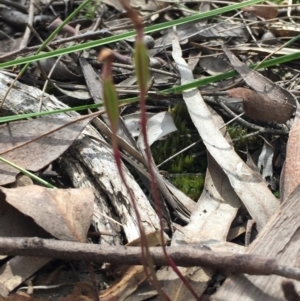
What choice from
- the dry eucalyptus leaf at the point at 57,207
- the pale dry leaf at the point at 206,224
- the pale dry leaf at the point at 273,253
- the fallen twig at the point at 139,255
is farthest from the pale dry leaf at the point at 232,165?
the dry eucalyptus leaf at the point at 57,207

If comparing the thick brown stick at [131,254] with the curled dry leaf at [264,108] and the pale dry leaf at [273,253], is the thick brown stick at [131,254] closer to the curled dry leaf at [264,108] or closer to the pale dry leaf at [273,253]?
the pale dry leaf at [273,253]

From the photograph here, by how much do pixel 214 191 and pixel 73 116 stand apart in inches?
24.4

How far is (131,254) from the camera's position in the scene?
60.3 inches

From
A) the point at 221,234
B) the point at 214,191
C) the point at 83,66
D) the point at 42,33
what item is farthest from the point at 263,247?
the point at 42,33

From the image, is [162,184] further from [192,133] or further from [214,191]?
[192,133]

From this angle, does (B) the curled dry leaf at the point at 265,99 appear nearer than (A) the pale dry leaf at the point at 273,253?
No

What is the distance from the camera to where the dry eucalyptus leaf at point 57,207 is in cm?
170

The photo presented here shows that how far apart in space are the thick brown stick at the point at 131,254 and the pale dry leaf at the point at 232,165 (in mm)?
376

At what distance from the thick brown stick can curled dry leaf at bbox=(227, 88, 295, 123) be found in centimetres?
87

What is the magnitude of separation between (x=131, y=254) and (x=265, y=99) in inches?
40.0

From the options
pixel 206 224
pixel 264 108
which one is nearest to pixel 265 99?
pixel 264 108

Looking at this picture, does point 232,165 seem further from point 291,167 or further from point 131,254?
point 131,254

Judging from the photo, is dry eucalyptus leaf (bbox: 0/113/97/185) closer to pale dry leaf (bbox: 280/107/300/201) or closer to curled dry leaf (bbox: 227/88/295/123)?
curled dry leaf (bbox: 227/88/295/123)

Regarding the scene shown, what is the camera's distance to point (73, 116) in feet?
7.15
